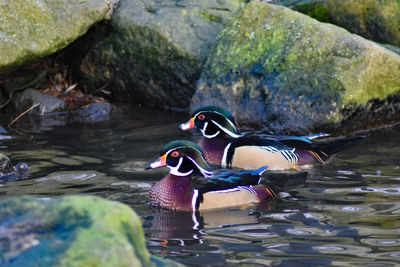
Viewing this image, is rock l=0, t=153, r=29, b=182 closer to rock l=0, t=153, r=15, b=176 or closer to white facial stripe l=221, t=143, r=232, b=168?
rock l=0, t=153, r=15, b=176

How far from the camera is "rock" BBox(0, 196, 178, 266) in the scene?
2328mm

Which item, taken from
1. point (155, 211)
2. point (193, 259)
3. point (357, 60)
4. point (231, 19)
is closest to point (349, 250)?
point (193, 259)

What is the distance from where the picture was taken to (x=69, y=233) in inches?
94.0

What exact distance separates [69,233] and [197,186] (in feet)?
9.26

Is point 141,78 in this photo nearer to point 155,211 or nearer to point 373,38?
point 373,38

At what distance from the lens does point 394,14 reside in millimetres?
9312

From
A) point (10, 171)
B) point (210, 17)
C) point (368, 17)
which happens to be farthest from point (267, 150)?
point (368, 17)

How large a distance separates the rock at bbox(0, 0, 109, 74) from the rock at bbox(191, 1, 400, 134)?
207cm

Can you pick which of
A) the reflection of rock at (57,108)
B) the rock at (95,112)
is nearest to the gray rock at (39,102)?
the reflection of rock at (57,108)

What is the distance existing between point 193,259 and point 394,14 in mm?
6793

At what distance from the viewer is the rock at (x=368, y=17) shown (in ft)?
30.7

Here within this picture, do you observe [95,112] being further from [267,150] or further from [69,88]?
[267,150]

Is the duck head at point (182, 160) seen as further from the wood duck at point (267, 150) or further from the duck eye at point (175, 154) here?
the wood duck at point (267, 150)

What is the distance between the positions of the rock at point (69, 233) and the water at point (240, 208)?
1.40 metres
